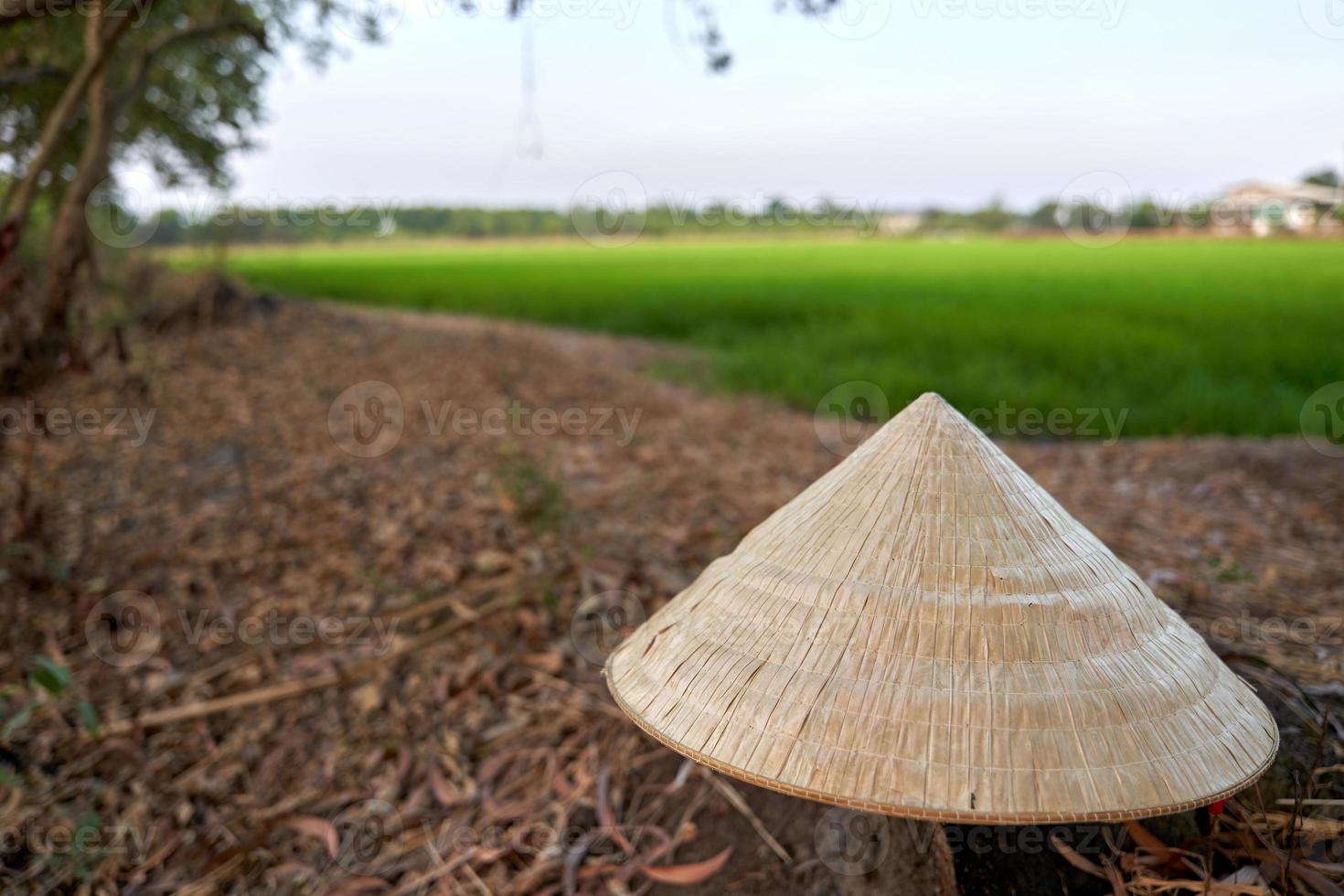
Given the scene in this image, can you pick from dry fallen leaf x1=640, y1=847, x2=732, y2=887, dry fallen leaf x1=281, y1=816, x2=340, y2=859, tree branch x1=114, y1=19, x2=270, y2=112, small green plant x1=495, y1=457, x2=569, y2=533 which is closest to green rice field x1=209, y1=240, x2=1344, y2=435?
small green plant x1=495, y1=457, x2=569, y2=533

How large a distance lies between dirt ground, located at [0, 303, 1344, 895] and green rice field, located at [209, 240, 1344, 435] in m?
1.17

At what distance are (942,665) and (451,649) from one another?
204 centimetres

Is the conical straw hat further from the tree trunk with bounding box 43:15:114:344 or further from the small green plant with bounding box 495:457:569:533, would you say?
the tree trunk with bounding box 43:15:114:344

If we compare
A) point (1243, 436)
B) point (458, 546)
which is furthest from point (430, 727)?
point (1243, 436)

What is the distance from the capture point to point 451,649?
9.48 feet

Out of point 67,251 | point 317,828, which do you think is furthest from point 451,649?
point 67,251

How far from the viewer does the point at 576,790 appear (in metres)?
2.26

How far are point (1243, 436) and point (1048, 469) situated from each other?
1546 mm

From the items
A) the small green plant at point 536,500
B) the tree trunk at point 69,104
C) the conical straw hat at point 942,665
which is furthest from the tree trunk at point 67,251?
the conical straw hat at point 942,665

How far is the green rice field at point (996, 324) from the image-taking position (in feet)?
20.7

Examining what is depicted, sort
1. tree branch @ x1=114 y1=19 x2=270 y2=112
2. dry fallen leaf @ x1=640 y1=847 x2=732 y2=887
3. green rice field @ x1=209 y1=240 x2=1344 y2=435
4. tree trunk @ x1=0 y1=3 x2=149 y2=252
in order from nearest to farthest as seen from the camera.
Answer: dry fallen leaf @ x1=640 y1=847 x2=732 y2=887, tree trunk @ x1=0 y1=3 x2=149 y2=252, tree branch @ x1=114 y1=19 x2=270 y2=112, green rice field @ x1=209 y1=240 x2=1344 y2=435

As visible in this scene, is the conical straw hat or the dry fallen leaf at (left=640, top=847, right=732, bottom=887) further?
the dry fallen leaf at (left=640, top=847, right=732, bottom=887)

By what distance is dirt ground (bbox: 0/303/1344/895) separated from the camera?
188cm

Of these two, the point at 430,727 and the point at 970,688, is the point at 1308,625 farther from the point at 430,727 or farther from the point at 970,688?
the point at 430,727
